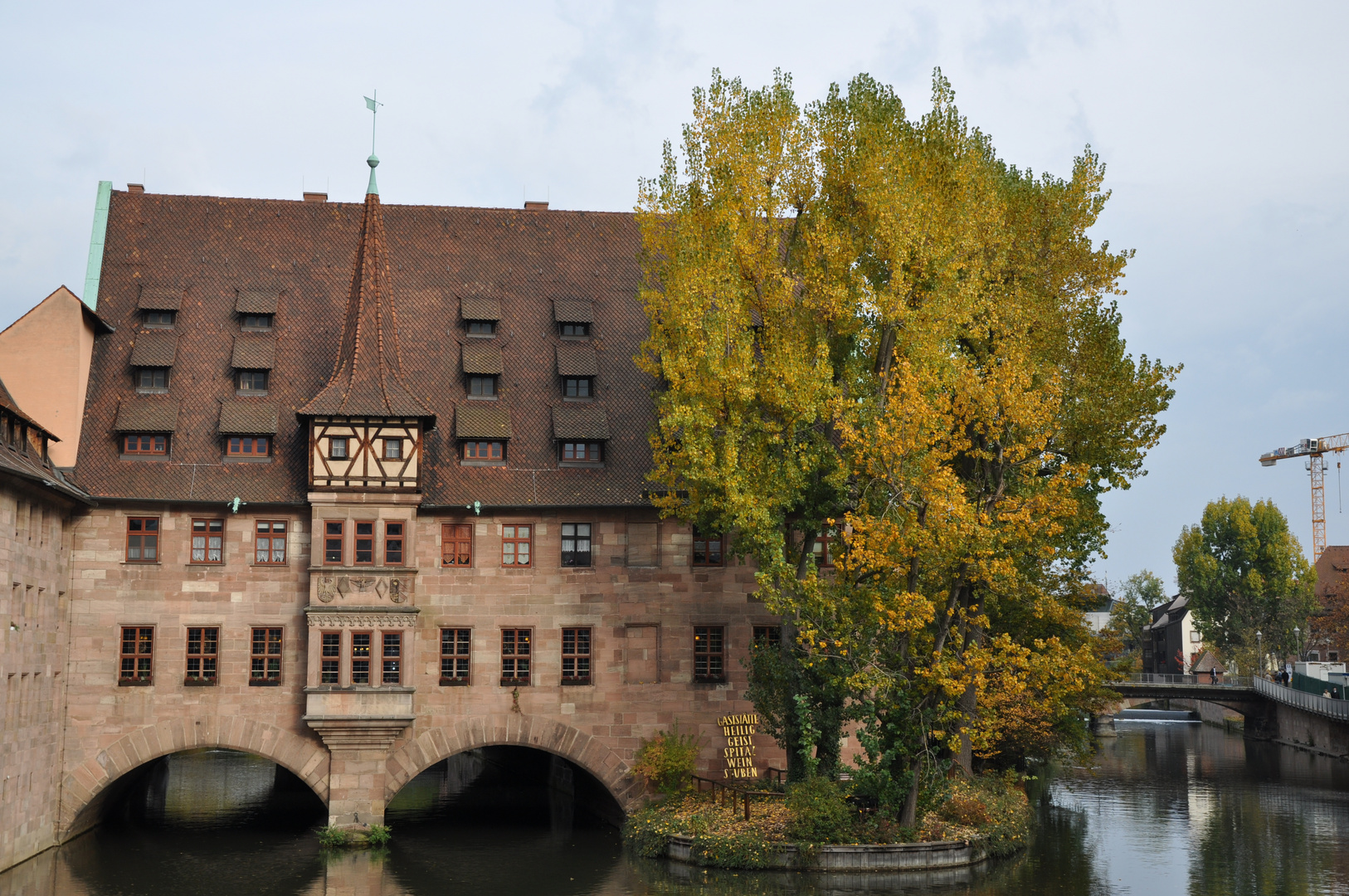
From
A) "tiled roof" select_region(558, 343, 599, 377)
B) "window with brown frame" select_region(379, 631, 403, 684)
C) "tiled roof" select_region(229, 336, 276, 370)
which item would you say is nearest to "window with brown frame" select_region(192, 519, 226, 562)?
"tiled roof" select_region(229, 336, 276, 370)

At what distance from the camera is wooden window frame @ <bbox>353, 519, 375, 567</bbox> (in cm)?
3578

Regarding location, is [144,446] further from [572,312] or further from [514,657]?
[572,312]

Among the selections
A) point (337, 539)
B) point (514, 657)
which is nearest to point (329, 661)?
point (337, 539)

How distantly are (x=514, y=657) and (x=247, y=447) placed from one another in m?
9.62

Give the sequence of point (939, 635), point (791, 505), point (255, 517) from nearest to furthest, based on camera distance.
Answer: point (939, 635)
point (791, 505)
point (255, 517)

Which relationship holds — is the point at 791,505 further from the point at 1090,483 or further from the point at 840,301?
the point at 1090,483

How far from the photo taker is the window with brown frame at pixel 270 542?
36.4 m

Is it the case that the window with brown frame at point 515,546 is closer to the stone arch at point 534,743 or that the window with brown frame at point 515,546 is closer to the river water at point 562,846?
the stone arch at point 534,743

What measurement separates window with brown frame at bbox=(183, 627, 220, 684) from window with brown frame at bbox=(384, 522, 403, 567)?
200 inches

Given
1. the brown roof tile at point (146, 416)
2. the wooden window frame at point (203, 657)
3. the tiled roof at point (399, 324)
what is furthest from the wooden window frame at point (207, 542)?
the brown roof tile at point (146, 416)

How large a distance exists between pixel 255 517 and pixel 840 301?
17146mm

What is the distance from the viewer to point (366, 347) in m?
37.6

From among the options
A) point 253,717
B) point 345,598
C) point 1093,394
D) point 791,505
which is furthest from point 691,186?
point 253,717

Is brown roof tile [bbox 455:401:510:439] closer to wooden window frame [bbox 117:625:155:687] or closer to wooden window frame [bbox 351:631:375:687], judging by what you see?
wooden window frame [bbox 351:631:375:687]
